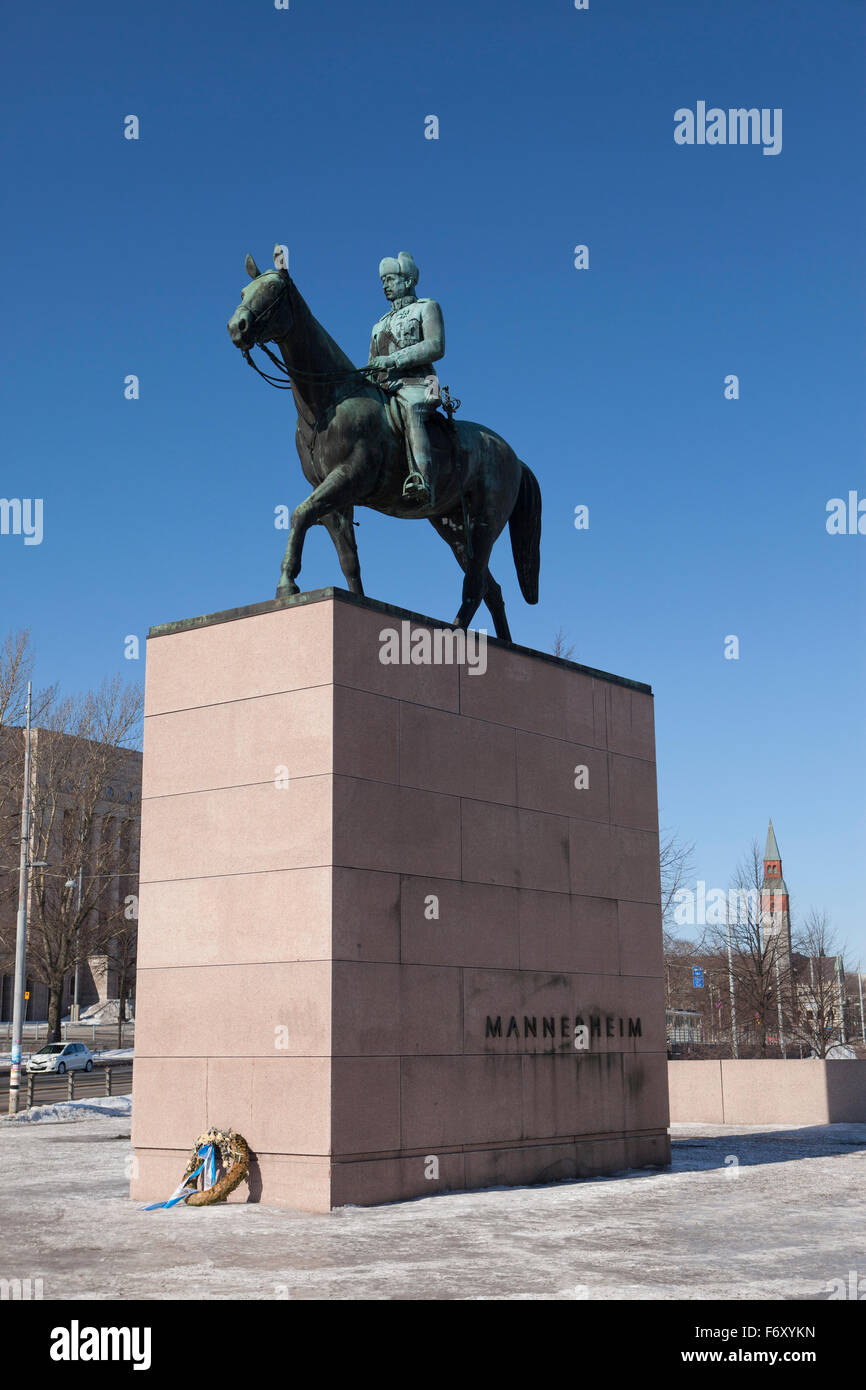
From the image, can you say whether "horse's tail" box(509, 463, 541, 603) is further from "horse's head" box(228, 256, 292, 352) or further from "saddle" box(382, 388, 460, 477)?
"horse's head" box(228, 256, 292, 352)

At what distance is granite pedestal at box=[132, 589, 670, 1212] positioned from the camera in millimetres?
12906

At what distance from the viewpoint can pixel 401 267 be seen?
16250 mm

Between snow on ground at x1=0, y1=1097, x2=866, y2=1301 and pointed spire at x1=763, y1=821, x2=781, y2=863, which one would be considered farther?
pointed spire at x1=763, y1=821, x2=781, y2=863

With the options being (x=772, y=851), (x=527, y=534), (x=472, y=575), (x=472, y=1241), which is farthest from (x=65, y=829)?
(x=772, y=851)

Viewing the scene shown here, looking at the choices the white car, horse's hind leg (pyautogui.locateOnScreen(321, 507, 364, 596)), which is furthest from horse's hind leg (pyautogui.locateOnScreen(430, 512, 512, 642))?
the white car

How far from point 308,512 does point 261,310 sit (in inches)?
83.5

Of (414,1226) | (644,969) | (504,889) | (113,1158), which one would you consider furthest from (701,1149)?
(414,1226)

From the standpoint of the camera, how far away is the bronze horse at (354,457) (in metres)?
14.2

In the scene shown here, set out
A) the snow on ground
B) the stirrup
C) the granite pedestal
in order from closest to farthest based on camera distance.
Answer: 1. the snow on ground
2. the granite pedestal
3. the stirrup

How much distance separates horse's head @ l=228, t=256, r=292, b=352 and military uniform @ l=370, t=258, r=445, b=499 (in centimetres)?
162

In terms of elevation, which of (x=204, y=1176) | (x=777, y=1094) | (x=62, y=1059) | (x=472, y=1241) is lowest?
(x=62, y=1059)

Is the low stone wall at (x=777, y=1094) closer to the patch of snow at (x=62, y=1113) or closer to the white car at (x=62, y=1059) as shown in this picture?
the patch of snow at (x=62, y=1113)

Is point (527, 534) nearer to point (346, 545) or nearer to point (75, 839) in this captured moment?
point (346, 545)
